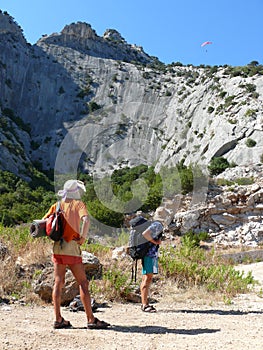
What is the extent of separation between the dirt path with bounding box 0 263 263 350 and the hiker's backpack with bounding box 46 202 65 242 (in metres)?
0.86

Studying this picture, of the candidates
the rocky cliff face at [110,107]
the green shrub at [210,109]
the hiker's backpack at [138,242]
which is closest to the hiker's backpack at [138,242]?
the hiker's backpack at [138,242]

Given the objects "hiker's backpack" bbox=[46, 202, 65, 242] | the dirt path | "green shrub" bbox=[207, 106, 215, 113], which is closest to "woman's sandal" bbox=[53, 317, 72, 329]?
the dirt path

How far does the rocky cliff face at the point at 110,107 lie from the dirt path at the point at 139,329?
2014 cm

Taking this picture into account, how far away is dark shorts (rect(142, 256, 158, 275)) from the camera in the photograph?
4875 mm

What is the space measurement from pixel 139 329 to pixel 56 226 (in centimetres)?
131

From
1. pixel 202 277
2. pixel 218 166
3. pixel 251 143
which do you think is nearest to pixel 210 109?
pixel 251 143

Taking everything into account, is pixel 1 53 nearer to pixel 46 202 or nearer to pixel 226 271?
pixel 46 202

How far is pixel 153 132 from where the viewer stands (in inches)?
1606

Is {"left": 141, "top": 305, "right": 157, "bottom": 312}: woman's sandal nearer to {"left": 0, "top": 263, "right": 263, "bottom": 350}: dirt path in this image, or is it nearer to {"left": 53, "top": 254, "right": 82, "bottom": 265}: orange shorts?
{"left": 0, "top": 263, "right": 263, "bottom": 350}: dirt path

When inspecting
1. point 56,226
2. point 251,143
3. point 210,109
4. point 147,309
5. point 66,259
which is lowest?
point 147,309

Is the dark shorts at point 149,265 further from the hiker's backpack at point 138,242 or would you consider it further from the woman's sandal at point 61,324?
the woman's sandal at point 61,324

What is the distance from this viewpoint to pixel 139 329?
3.88 meters

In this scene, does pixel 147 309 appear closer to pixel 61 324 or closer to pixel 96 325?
pixel 96 325

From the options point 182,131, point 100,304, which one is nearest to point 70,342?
point 100,304
